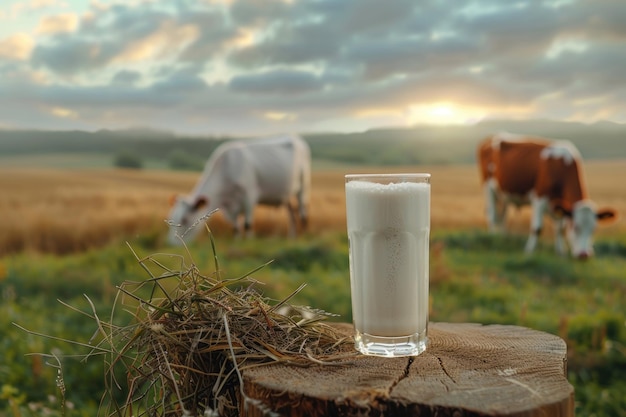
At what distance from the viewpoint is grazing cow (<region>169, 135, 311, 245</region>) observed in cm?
1338

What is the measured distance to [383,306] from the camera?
235 centimetres

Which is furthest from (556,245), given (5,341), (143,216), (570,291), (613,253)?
(5,341)

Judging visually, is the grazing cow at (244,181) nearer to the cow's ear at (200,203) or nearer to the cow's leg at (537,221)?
the cow's ear at (200,203)

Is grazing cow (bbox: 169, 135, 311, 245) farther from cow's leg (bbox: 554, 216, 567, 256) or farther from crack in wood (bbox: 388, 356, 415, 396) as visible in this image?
crack in wood (bbox: 388, 356, 415, 396)

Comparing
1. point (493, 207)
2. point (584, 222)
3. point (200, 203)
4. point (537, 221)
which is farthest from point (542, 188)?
point (200, 203)

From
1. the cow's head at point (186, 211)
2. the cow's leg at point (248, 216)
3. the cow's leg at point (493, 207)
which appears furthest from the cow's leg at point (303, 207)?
the cow's leg at point (493, 207)

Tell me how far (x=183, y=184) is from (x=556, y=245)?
54.7ft

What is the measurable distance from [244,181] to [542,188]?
5933mm

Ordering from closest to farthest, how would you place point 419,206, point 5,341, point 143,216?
point 419,206 < point 5,341 < point 143,216

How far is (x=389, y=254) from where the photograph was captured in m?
2.31

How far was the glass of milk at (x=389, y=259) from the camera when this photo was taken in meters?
2.27

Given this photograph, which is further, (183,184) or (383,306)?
(183,184)

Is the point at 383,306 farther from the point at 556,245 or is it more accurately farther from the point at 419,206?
the point at 556,245

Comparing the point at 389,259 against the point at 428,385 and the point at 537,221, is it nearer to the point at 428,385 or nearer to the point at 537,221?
the point at 428,385
